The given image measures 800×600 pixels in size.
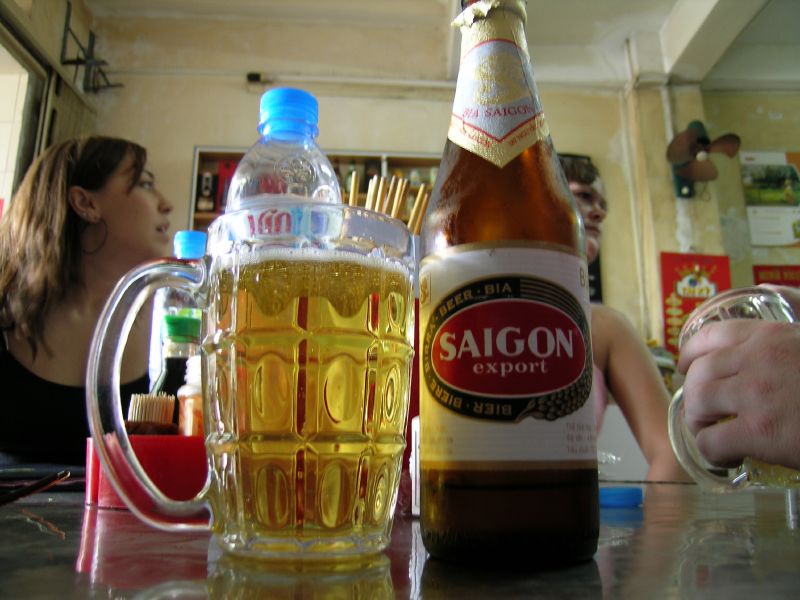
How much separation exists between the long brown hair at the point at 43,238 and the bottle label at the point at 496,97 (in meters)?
1.40

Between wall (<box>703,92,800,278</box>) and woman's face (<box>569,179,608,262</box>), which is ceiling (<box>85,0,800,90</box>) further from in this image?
woman's face (<box>569,179,608,262</box>)

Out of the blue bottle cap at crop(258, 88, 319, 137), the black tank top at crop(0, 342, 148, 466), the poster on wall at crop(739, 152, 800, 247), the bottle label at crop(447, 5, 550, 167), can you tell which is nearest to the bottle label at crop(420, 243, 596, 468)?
the bottle label at crop(447, 5, 550, 167)

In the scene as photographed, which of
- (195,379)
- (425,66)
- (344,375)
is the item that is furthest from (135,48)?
(344,375)

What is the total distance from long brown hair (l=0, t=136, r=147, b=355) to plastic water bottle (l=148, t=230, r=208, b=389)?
2.33ft

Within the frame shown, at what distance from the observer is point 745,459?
1.60 feet

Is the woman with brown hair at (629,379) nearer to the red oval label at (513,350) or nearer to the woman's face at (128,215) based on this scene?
the woman's face at (128,215)

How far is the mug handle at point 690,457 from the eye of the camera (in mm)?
484

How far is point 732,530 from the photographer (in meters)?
0.44

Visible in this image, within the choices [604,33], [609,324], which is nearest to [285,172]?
[609,324]

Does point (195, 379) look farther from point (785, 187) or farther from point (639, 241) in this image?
point (785, 187)

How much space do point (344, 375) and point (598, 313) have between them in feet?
5.52

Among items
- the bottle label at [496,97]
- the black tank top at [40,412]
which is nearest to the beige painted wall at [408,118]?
the black tank top at [40,412]

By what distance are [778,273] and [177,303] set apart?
3.72 metres

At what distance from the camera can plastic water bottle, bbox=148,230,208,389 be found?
714mm
